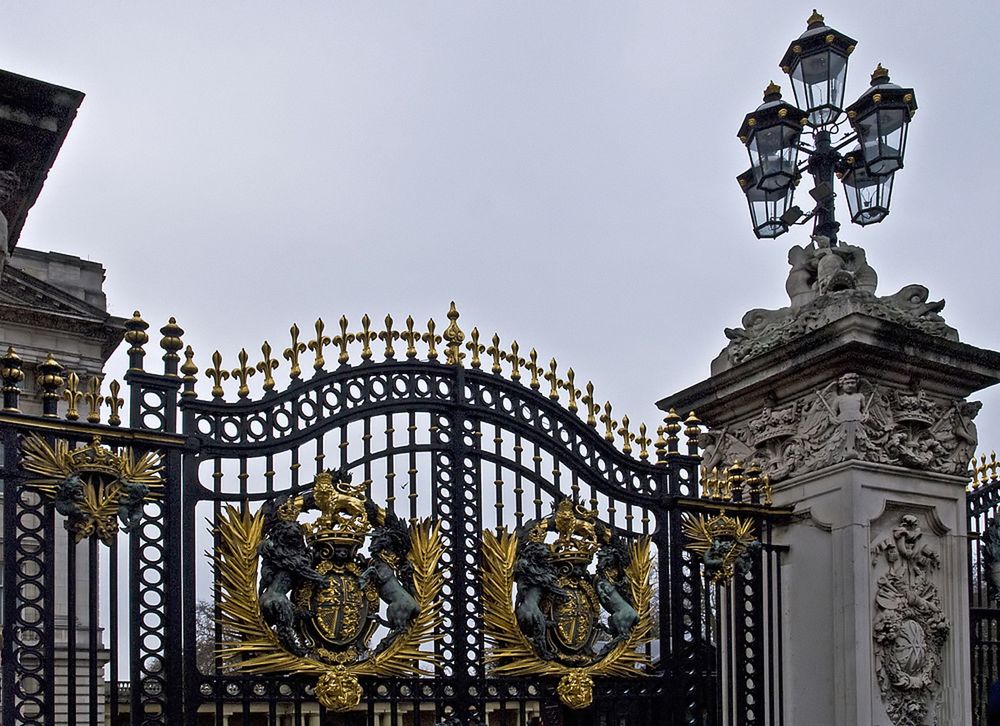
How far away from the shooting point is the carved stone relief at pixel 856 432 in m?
8.33

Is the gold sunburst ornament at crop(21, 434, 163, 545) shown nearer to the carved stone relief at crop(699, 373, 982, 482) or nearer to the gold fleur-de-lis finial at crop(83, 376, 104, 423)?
the gold fleur-de-lis finial at crop(83, 376, 104, 423)

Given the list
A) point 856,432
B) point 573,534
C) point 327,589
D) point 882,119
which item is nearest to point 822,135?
point 882,119

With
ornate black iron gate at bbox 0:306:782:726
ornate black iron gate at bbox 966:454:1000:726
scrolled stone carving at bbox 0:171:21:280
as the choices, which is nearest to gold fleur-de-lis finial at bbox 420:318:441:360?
ornate black iron gate at bbox 0:306:782:726

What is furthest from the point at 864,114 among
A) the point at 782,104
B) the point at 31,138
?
the point at 31,138

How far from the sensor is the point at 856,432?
A: 8.28 meters

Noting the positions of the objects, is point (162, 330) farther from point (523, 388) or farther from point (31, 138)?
point (523, 388)

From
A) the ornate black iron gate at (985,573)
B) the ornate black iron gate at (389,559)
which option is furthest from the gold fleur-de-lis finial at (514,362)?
the ornate black iron gate at (985,573)

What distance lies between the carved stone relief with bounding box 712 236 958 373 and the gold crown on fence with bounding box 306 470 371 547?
10.00 feet

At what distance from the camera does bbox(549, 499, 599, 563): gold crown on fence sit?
7.71 meters

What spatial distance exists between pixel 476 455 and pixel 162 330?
190 cm

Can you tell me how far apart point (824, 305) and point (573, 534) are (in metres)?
2.21

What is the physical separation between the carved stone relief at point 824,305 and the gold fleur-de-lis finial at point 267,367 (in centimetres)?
330

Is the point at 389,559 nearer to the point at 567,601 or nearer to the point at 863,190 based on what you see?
the point at 567,601

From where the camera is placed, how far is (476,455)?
25.1 feet
